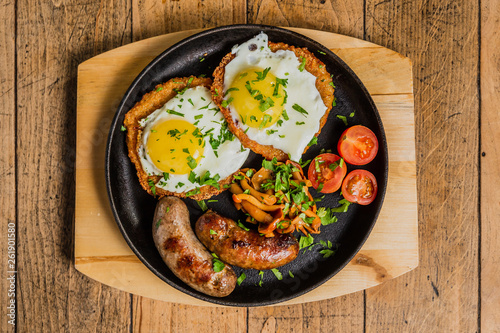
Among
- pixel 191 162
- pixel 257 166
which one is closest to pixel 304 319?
pixel 257 166

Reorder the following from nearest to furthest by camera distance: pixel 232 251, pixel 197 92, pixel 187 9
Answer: pixel 232 251 → pixel 197 92 → pixel 187 9

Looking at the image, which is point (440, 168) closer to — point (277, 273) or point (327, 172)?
point (327, 172)

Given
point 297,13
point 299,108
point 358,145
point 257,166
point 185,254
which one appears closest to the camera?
point 185,254

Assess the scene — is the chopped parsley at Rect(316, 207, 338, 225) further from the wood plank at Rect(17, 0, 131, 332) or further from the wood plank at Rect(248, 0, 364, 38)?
the wood plank at Rect(17, 0, 131, 332)

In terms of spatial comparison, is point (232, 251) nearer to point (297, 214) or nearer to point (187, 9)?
point (297, 214)

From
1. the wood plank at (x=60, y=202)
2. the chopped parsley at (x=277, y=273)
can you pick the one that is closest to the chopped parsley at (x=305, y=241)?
the chopped parsley at (x=277, y=273)

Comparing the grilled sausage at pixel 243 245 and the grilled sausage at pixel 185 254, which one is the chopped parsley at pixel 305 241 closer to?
the grilled sausage at pixel 243 245

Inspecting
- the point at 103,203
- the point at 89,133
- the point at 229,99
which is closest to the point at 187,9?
the point at 229,99

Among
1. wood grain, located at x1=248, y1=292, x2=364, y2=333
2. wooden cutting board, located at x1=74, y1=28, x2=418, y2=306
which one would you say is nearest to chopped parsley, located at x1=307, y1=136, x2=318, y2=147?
wooden cutting board, located at x1=74, y1=28, x2=418, y2=306
